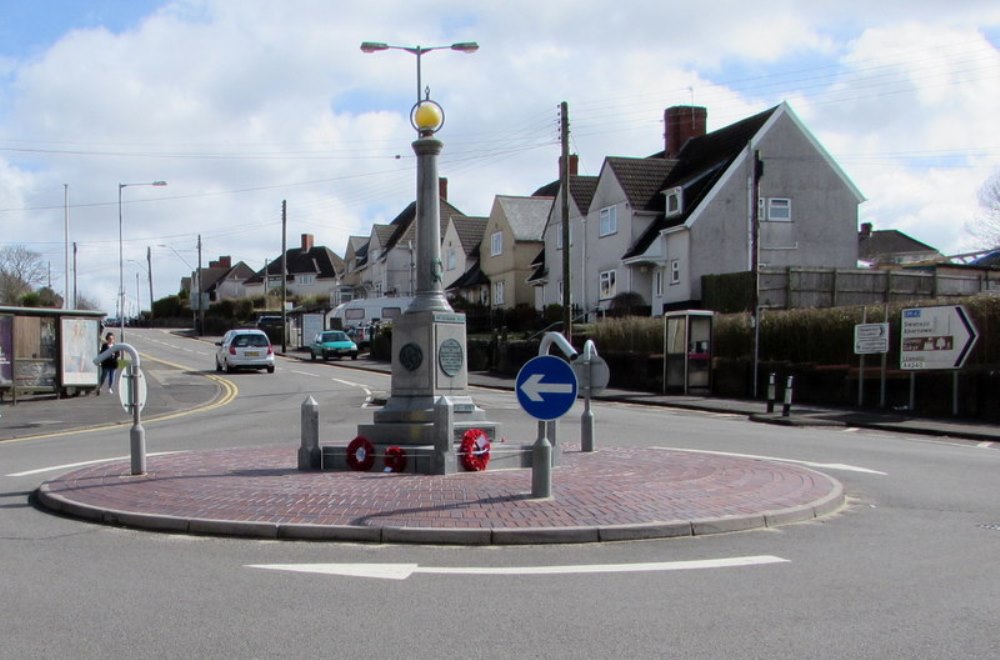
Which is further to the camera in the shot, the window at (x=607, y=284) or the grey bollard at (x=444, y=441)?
the window at (x=607, y=284)

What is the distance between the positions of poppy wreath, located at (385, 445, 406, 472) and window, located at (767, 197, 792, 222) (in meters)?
32.4

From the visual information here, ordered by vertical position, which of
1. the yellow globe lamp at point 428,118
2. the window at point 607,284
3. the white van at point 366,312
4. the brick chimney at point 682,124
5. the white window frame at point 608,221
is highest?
the brick chimney at point 682,124

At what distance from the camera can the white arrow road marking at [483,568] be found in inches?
253

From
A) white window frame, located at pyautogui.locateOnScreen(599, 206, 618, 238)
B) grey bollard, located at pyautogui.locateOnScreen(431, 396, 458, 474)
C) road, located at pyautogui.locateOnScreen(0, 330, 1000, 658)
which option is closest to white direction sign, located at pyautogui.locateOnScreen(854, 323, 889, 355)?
road, located at pyautogui.locateOnScreen(0, 330, 1000, 658)

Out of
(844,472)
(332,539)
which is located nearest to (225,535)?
(332,539)

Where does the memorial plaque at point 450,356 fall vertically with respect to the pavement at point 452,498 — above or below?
above

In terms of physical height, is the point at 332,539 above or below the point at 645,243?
below

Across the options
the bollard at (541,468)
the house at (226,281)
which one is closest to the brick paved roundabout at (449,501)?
the bollard at (541,468)

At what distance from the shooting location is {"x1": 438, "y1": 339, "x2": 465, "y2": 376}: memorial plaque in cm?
1132

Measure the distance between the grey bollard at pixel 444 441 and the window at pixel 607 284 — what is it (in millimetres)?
34130

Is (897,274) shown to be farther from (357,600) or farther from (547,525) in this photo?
(357,600)

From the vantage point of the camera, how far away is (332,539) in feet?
24.6

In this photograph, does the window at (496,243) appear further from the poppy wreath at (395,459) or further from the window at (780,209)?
the poppy wreath at (395,459)

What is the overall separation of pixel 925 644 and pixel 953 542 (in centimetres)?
303
